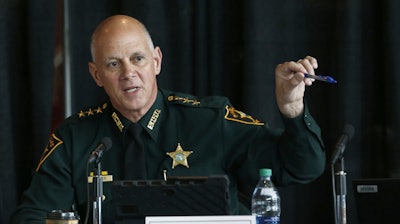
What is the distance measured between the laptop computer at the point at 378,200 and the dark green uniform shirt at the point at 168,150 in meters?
0.59

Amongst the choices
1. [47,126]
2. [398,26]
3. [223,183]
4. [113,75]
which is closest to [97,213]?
[223,183]

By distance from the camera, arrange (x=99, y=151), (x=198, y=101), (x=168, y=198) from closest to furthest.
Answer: (x=168, y=198) → (x=99, y=151) → (x=198, y=101)

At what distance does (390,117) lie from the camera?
3.59m

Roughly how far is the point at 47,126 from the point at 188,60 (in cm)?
72

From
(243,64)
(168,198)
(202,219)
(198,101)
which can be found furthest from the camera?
(243,64)

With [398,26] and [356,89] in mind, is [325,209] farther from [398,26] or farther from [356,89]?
[398,26]

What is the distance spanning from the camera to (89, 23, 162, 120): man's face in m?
3.23

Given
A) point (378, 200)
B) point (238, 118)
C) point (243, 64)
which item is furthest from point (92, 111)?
point (378, 200)

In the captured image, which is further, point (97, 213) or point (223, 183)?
point (97, 213)

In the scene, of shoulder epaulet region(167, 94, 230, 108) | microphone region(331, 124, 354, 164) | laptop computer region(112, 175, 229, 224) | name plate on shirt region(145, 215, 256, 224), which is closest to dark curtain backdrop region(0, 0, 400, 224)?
shoulder epaulet region(167, 94, 230, 108)

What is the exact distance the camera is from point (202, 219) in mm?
2152

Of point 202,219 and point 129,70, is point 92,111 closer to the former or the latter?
point 129,70

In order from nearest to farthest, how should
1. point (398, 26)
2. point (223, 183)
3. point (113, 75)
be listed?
point (223, 183)
point (113, 75)
point (398, 26)

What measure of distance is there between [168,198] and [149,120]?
0.94m
